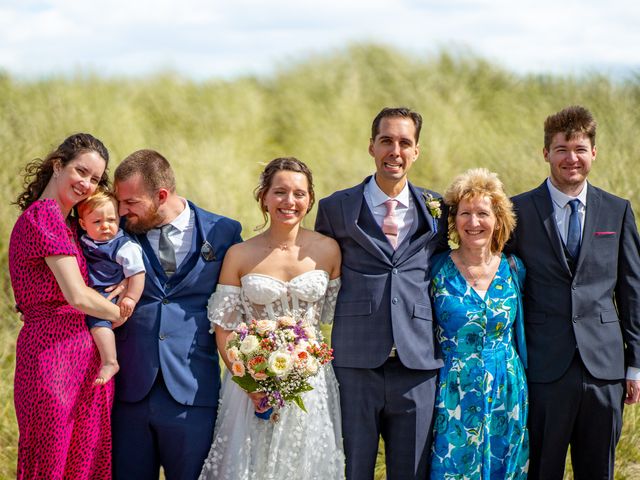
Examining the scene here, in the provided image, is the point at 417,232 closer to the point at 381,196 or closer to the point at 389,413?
the point at 381,196

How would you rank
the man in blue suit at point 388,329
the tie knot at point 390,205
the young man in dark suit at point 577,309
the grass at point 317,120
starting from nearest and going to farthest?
the man in blue suit at point 388,329 → the young man in dark suit at point 577,309 → the tie knot at point 390,205 → the grass at point 317,120

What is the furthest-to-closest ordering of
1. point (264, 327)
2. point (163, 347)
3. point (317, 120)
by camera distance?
point (317, 120)
point (163, 347)
point (264, 327)

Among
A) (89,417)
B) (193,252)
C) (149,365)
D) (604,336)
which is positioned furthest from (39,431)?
(604,336)

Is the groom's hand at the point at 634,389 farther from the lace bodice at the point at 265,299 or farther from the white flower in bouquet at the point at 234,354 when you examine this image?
the white flower in bouquet at the point at 234,354

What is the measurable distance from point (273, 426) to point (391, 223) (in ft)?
4.09

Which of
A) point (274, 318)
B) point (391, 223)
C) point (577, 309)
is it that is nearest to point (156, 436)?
point (274, 318)

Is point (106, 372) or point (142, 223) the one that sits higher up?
point (142, 223)

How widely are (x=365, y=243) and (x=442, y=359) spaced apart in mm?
741

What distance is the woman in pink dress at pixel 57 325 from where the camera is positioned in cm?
387

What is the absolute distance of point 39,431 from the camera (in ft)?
12.8

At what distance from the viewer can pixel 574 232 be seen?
14.8 ft

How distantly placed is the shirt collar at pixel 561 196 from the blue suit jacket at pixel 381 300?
2.34 feet

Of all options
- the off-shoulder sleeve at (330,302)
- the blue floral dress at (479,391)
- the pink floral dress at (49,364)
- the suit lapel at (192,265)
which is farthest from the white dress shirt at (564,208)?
the pink floral dress at (49,364)

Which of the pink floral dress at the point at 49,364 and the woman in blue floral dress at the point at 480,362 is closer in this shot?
the pink floral dress at the point at 49,364
